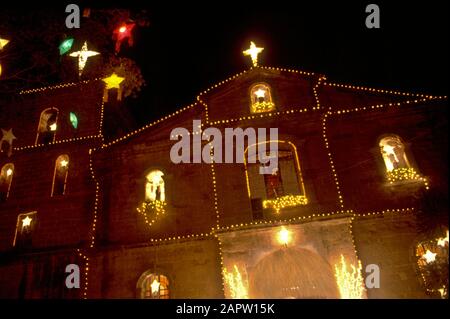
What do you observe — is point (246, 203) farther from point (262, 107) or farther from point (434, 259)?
point (434, 259)

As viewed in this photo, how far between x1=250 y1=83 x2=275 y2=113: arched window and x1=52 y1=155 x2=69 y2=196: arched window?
1016cm

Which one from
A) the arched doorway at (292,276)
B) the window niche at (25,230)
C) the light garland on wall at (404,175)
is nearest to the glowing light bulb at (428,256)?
the light garland on wall at (404,175)

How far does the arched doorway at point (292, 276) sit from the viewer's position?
1549 centimetres

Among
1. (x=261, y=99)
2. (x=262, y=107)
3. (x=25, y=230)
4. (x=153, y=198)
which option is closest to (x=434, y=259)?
(x=262, y=107)

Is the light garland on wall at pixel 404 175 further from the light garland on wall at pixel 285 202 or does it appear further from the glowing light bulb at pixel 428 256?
the light garland on wall at pixel 285 202

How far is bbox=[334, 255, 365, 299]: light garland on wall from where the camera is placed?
13484mm

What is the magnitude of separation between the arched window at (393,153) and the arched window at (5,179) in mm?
18665

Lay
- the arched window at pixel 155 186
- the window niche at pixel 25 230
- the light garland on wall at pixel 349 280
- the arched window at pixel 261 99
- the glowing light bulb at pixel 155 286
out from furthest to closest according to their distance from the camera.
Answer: the window niche at pixel 25 230, the arched window at pixel 261 99, the arched window at pixel 155 186, the glowing light bulb at pixel 155 286, the light garland on wall at pixel 349 280

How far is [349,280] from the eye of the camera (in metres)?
13.7

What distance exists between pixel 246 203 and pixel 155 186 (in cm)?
478

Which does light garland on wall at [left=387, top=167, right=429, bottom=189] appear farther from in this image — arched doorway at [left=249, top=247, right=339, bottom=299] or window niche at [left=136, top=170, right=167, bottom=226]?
window niche at [left=136, top=170, right=167, bottom=226]

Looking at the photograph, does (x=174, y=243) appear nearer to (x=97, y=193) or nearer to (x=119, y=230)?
(x=119, y=230)
